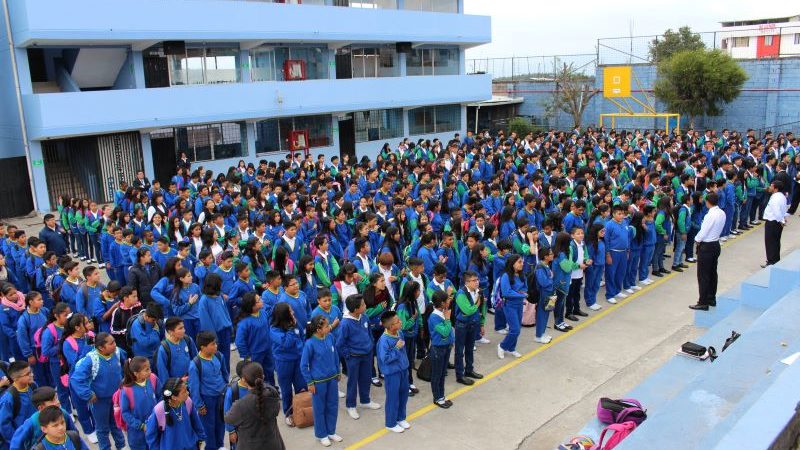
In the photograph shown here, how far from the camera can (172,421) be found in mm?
5414

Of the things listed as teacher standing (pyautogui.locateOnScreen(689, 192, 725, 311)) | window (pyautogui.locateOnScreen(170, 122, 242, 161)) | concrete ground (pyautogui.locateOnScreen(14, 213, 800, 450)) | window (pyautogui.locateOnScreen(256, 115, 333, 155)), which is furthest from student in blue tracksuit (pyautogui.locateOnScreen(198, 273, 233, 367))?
window (pyautogui.locateOnScreen(256, 115, 333, 155))

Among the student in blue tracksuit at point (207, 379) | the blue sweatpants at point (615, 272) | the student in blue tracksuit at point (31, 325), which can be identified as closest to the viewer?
the student in blue tracksuit at point (207, 379)

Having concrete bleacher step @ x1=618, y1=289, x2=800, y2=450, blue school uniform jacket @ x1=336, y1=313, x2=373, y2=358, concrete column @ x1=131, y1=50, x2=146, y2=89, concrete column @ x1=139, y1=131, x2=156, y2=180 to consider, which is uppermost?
concrete column @ x1=131, y1=50, x2=146, y2=89

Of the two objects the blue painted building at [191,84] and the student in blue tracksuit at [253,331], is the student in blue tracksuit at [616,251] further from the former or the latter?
the blue painted building at [191,84]

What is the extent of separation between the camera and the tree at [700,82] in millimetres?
26000

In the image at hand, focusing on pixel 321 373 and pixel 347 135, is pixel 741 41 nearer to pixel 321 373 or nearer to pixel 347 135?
pixel 347 135

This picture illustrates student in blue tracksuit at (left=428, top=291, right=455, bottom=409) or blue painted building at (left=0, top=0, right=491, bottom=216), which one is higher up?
blue painted building at (left=0, top=0, right=491, bottom=216)

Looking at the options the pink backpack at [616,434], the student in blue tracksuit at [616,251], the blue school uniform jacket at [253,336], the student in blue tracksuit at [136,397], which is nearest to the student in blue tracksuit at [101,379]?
the student in blue tracksuit at [136,397]

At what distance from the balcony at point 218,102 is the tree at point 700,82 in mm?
8615

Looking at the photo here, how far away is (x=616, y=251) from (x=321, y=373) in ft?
19.2

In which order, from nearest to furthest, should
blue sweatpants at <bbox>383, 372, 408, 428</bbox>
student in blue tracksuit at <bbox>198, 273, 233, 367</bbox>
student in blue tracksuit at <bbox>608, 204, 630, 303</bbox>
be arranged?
blue sweatpants at <bbox>383, 372, 408, 428</bbox>
student in blue tracksuit at <bbox>198, 273, 233, 367</bbox>
student in blue tracksuit at <bbox>608, 204, 630, 303</bbox>

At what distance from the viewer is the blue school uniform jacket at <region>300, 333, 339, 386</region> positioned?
6250 mm

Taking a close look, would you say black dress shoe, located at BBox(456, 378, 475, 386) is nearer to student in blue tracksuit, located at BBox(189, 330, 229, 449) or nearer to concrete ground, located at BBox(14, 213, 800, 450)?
concrete ground, located at BBox(14, 213, 800, 450)

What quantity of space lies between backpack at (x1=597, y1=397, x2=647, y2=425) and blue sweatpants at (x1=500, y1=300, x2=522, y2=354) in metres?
2.19
